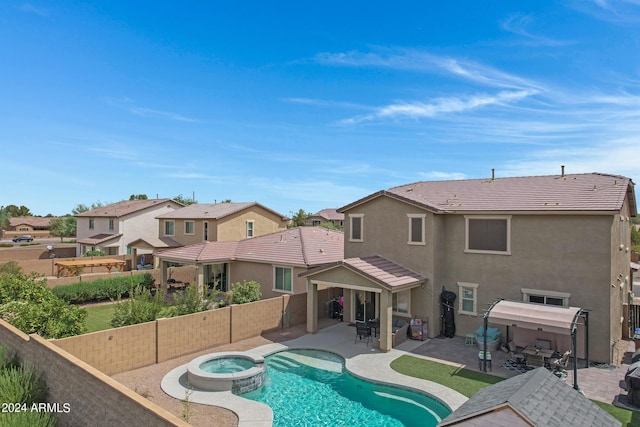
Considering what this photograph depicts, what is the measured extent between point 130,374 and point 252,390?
4.91 metres

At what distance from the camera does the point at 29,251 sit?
48.9 m

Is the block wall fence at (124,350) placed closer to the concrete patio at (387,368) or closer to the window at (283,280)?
the concrete patio at (387,368)

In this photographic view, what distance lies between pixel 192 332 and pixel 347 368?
7.02m

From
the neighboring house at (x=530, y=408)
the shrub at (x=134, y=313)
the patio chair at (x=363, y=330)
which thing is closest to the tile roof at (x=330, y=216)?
the patio chair at (x=363, y=330)

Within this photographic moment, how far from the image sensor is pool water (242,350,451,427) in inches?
473

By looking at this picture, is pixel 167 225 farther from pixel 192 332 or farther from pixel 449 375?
pixel 449 375

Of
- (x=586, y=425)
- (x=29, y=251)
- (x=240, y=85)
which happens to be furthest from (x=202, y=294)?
(x=29, y=251)

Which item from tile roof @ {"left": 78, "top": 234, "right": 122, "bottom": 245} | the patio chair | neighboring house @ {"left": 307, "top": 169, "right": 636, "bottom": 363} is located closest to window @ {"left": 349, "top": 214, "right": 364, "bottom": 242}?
neighboring house @ {"left": 307, "top": 169, "right": 636, "bottom": 363}

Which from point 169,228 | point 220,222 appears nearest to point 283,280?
point 220,222

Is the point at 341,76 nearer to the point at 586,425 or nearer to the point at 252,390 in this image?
the point at 252,390

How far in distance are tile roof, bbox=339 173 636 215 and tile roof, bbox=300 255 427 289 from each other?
140 inches

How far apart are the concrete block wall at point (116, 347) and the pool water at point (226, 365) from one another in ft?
8.36

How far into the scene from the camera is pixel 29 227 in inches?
3797

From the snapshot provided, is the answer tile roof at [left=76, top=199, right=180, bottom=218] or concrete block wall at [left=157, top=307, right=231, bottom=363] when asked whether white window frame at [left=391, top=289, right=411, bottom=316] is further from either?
tile roof at [left=76, top=199, right=180, bottom=218]
